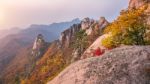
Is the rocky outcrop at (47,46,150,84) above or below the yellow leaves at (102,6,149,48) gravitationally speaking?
Answer: below

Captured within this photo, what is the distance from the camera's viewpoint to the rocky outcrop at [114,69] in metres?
22.3

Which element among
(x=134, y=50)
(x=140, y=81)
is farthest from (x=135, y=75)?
(x=134, y=50)

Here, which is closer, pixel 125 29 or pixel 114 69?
pixel 114 69

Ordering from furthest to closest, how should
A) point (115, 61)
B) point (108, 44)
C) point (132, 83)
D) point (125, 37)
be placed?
1. point (108, 44)
2. point (125, 37)
3. point (115, 61)
4. point (132, 83)

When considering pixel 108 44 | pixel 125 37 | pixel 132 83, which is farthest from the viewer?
pixel 108 44

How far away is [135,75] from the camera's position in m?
22.4

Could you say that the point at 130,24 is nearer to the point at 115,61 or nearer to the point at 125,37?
the point at 125,37

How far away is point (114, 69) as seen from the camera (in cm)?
2281

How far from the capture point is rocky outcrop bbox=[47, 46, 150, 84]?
2229 centimetres

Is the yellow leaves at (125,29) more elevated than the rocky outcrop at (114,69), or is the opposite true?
the yellow leaves at (125,29)

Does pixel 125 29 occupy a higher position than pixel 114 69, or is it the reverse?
pixel 125 29

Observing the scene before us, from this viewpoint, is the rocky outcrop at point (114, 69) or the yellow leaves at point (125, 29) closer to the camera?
the rocky outcrop at point (114, 69)

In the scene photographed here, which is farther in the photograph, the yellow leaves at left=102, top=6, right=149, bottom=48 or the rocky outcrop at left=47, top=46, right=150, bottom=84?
the yellow leaves at left=102, top=6, right=149, bottom=48

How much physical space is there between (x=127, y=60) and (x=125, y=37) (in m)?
24.6
